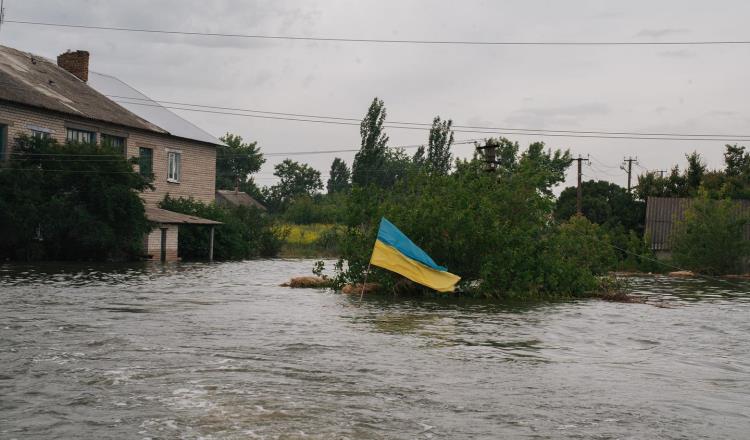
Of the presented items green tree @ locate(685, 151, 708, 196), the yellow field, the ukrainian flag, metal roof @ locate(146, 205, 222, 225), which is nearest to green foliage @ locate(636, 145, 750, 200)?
green tree @ locate(685, 151, 708, 196)

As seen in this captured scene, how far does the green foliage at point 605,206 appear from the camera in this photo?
61.9 m

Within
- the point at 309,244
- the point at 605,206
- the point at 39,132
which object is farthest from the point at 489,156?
the point at 309,244

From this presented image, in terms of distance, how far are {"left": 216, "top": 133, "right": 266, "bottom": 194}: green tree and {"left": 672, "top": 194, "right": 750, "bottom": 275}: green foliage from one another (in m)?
71.1

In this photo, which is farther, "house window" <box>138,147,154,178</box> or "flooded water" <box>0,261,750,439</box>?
"house window" <box>138,147,154,178</box>

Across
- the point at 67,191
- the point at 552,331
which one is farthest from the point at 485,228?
the point at 67,191

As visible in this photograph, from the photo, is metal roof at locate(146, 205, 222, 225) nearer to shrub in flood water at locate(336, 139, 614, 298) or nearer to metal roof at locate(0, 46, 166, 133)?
metal roof at locate(0, 46, 166, 133)

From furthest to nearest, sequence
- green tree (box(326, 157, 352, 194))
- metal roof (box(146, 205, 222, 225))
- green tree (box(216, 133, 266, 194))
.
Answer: green tree (box(326, 157, 352, 194)) → green tree (box(216, 133, 266, 194)) → metal roof (box(146, 205, 222, 225))

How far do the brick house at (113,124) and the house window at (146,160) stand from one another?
5 cm

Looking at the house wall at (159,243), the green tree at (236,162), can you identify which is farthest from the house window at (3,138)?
the green tree at (236,162)

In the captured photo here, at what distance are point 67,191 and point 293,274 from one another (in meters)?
11.3

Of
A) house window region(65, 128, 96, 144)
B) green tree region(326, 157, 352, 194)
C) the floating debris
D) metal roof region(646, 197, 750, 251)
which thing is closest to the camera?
the floating debris

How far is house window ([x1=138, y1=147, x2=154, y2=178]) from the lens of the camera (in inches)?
1816

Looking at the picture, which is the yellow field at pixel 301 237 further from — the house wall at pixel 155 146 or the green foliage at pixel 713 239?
the green foliage at pixel 713 239

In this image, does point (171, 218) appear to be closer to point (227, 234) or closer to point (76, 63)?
point (227, 234)
